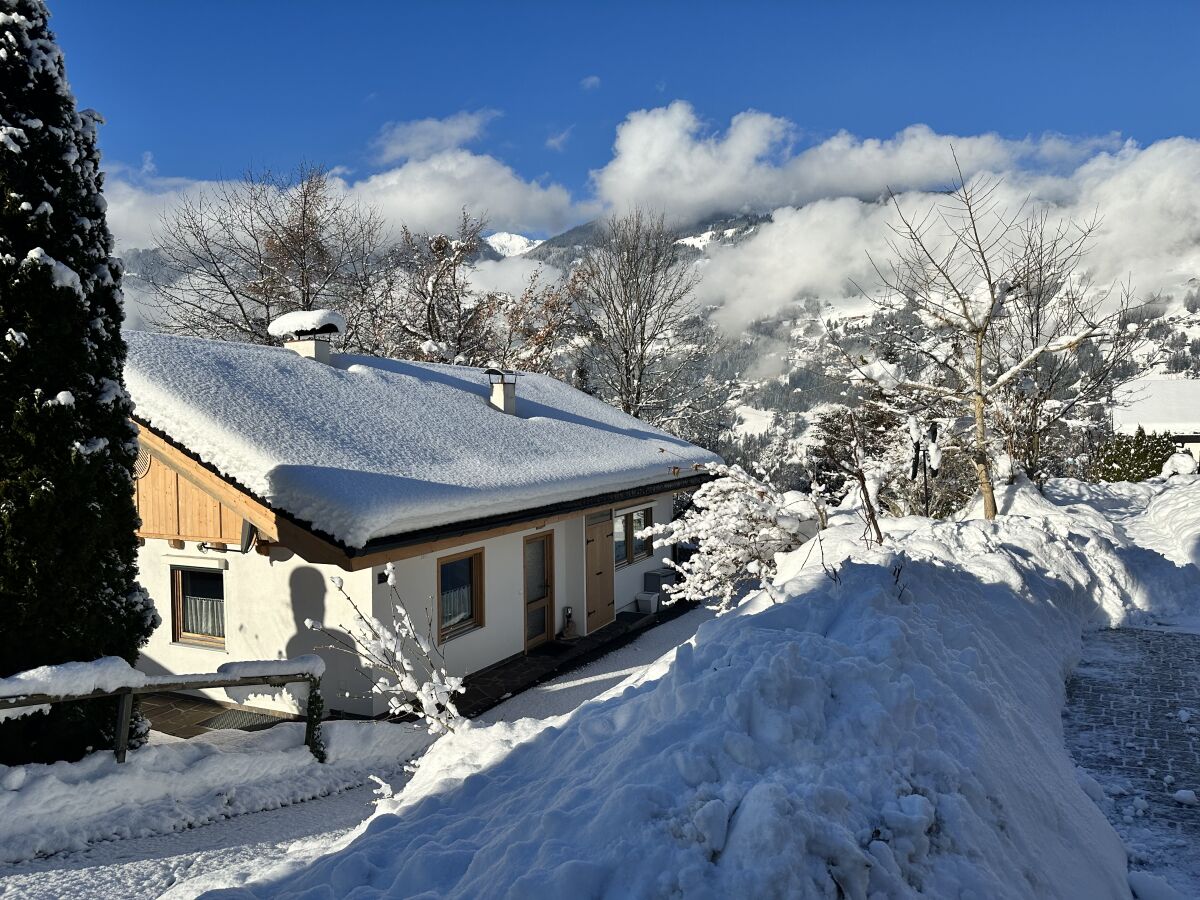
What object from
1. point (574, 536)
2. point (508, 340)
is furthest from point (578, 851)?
point (508, 340)

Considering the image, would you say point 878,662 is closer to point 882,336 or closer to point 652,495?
point 652,495

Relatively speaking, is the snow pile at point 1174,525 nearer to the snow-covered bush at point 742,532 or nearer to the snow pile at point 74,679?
the snow-covered bush at point 742,532

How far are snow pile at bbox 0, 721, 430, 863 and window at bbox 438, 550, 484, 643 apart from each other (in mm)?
2216

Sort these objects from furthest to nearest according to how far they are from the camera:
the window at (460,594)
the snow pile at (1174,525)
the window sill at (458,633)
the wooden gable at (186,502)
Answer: the snow pile at (1174,525) → the window at (460,594) → the window sill at (458,633) → the wooden gable at (186,502)

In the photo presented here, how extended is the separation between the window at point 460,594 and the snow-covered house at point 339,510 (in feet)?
0.09

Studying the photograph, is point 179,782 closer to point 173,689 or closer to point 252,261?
point 173,689

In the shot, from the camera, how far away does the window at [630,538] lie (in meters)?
15.2

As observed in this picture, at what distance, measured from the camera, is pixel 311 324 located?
44.4 ft

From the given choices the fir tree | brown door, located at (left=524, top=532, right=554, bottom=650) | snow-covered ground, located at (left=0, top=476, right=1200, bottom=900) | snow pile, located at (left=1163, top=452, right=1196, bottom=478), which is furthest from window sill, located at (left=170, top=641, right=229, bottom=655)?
snow pile, located at (left=1163, top=452, right=1196, bottom=478)

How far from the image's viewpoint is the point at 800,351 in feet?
56.4

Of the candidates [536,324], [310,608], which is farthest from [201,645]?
[536,324]

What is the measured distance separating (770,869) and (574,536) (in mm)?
10641

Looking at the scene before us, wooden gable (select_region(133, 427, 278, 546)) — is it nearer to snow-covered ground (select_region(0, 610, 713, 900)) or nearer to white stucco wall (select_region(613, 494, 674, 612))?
snow-covered ground (select_region(0, 610, 713, 900))

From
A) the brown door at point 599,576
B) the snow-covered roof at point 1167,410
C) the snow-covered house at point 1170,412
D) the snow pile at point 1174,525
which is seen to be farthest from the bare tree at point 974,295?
the snow-covered roof at point 1167,410
